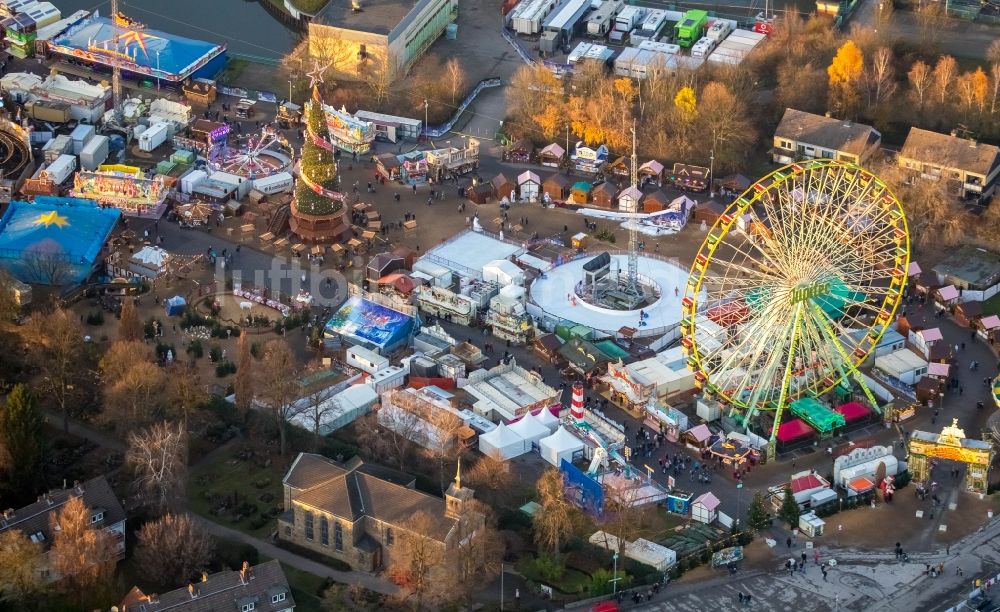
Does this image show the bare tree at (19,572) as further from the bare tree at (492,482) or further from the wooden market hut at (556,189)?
the wooden market hut at (556,189)

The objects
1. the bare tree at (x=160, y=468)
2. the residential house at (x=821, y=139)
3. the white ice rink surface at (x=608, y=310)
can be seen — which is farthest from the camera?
the residential house at (x=821, y=139)

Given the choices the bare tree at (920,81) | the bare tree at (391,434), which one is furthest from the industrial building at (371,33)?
the bare tree at (391,434)

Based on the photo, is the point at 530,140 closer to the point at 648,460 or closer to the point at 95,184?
the point at 95,184

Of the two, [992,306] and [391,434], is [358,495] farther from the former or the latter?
[992,306]

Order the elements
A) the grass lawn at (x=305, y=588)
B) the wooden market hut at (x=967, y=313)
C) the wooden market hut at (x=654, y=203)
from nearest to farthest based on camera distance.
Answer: the grass lawn at (x=305, y=588)
the wooden market hut at (x=967, y=313)
the wooden market hut at (x=654, y=203)

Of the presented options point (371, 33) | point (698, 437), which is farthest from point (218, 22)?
point (698, 437)

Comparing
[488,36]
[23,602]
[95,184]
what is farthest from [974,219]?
[23,602]
